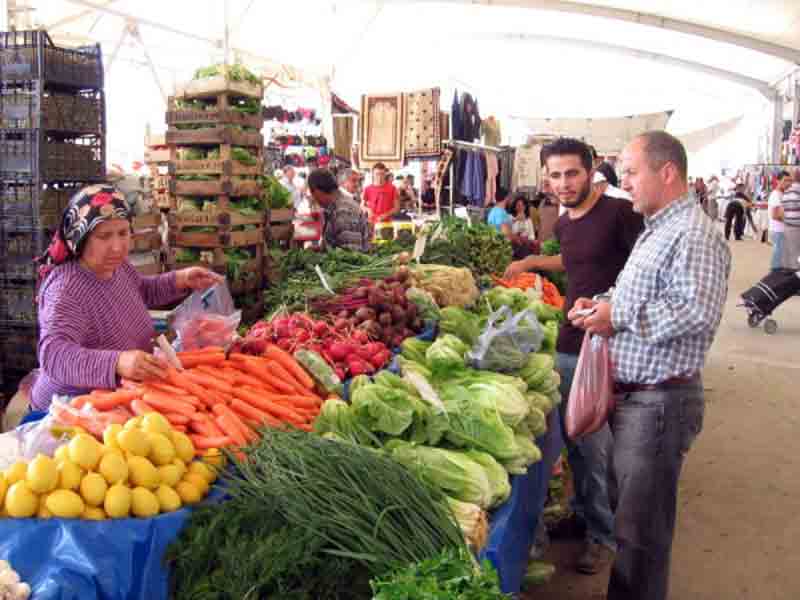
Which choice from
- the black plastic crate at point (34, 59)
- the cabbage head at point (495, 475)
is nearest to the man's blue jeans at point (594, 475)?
the cabbage head at point (495, 475)

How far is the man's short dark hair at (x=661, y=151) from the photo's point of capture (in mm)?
2742

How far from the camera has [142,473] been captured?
2.06m

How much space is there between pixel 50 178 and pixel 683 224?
428 centimetres

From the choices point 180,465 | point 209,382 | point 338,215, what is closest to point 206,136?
point 338,215

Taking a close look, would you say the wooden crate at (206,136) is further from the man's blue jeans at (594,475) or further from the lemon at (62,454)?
the lemon at (62,454)

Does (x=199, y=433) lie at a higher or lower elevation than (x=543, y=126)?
lower

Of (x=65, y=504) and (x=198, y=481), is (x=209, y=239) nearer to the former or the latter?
(x=198, y=481)

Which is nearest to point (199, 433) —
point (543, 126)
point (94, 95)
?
point (94, 95)

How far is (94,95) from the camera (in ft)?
18.7

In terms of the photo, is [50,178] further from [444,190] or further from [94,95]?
[444,190]

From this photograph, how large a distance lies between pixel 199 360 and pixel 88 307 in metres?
0.46

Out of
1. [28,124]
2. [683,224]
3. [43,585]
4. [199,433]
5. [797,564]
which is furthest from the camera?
[28,124]

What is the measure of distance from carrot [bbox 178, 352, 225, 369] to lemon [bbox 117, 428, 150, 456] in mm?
881

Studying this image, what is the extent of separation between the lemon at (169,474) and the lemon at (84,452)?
172 mm
